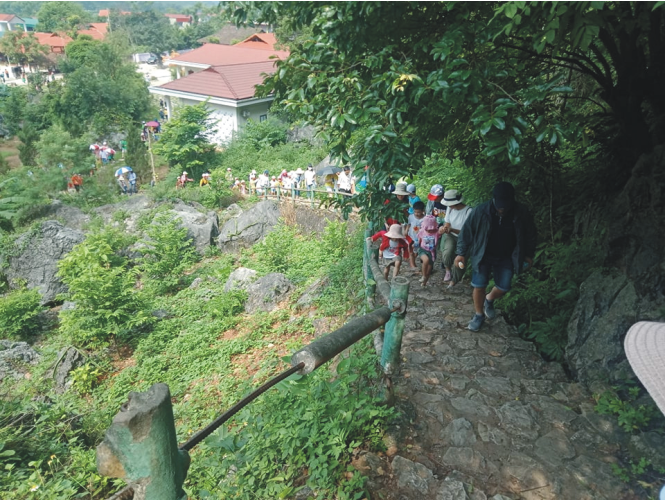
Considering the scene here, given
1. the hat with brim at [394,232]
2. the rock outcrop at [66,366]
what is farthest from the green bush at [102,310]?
the hat with brim at [394,232]

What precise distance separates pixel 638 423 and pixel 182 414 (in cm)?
491

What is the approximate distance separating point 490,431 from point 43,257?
14.2 metres

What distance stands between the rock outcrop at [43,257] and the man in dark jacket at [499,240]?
1224cm

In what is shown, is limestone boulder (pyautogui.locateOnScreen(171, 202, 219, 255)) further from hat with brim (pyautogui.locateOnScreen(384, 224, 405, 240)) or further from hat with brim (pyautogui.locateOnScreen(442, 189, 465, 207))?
hat with brim (pyautogui.locateOnScreen(442, 189, 465, 207))

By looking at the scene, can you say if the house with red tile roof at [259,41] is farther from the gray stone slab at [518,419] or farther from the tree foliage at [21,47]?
the gray stone slab at [518,419]

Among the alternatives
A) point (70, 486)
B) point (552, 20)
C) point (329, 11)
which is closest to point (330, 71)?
point (329, 11)

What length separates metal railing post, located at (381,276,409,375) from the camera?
3.02 m

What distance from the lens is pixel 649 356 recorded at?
182 centimetres

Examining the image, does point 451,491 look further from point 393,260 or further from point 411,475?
point 393,260

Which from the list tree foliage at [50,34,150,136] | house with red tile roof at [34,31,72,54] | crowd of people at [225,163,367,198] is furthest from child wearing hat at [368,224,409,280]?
house with red tile roof at [34,31,72,54]

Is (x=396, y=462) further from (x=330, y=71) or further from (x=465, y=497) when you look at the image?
(x=330, y=71)

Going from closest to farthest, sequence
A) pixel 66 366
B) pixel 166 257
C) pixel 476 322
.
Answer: pixel 476 322 → pixel 66 366 → pixel 166 257

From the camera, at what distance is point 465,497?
2.74 m

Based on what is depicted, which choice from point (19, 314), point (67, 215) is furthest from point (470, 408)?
point (67, 215)
